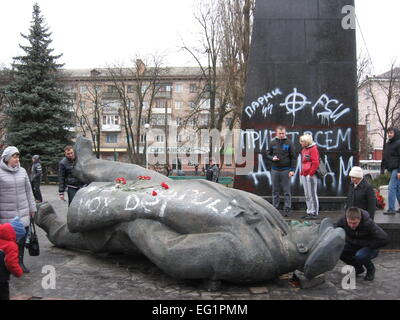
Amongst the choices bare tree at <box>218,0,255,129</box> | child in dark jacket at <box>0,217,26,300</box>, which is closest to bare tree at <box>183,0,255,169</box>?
bare tree at <box>218,0,255,129</box>

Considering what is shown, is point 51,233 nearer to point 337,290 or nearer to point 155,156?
point 337,290

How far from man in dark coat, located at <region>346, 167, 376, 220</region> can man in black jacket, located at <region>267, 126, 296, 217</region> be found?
1.72 m

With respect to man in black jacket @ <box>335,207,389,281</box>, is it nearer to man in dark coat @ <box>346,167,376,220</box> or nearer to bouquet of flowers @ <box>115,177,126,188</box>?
man in dark coat @ <box>346,167,376,220</box>

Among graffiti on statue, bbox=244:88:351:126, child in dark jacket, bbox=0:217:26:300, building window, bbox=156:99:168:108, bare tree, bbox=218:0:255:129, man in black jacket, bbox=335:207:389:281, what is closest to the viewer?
child in dark jacket, bbox=0:217:26:300

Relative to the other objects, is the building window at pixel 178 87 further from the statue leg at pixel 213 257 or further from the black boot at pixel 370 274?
the statue leg at pixel 213 257

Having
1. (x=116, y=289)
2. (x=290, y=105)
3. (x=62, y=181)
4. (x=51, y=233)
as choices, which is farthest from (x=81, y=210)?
(x=290, y=105)

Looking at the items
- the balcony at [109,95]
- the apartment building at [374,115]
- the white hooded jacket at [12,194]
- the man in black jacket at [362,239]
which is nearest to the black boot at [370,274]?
the man in black jacket at [362,239]

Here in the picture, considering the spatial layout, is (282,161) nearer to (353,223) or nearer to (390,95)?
(353,223)

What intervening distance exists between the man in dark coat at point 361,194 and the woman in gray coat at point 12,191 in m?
4.42

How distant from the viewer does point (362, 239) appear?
15.4 ft

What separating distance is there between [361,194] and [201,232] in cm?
261

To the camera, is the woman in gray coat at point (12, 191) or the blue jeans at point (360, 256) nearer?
the blue jeans at point (360, 256)

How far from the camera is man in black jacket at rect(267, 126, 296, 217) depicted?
7164mm

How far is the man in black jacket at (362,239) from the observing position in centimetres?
458
